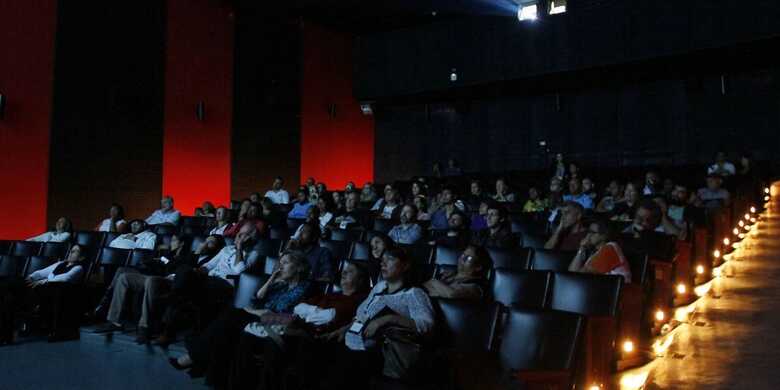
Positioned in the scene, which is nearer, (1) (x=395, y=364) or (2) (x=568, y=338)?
→ (2) (x=568, y=338)

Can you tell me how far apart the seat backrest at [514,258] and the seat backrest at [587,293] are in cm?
71

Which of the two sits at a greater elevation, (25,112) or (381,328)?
(25,112)

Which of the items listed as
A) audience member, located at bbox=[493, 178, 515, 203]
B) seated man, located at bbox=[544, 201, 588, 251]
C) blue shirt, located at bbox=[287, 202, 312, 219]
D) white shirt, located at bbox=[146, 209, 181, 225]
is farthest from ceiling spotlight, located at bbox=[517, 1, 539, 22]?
seated man, located at bbox=[544, 201, 588, 251]

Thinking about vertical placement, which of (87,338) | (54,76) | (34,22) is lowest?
(87,338)

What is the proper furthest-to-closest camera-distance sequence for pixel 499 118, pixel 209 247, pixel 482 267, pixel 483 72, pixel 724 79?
1. pixel 499 118
2. pixel 483 72
3. pixel 724 79
4. pixel 209 247
5. pixel 482 267

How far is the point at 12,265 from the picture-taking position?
5.29 metres

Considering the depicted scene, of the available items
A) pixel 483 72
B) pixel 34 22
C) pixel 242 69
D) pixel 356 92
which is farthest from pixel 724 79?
pixel 34 22

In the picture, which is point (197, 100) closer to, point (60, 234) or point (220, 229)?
point (60, 234)

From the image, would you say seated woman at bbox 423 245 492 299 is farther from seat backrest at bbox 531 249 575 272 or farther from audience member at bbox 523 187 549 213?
audience member at bbox 523 187 549 213

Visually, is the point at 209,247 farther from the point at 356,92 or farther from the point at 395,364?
the point at 356,92

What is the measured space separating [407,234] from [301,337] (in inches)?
96.3

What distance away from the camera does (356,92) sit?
12.3 meters

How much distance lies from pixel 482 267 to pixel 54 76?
22.8 ft

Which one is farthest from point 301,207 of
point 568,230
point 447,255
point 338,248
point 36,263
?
point 568,230
